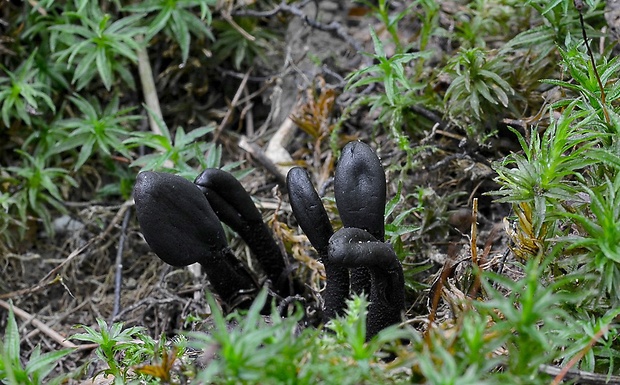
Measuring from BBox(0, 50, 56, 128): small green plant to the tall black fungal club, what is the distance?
113cm

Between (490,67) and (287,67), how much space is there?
110 centimetres

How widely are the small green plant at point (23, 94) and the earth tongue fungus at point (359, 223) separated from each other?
145 cm

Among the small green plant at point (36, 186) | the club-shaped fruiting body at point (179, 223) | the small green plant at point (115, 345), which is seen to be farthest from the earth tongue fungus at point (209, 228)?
the small green plant at point (36, 186)

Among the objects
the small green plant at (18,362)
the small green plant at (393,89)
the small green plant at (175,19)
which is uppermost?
the small green plant at (175,19)

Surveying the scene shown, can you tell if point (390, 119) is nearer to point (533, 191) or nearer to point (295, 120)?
point (295, 120)

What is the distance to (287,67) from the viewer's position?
3.15m

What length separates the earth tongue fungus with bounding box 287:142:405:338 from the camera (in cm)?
177

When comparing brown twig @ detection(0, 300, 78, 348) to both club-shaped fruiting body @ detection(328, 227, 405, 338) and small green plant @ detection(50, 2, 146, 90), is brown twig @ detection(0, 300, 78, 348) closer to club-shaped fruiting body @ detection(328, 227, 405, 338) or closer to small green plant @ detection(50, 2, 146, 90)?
small green plant @ detection(50, 2, 146, 90)

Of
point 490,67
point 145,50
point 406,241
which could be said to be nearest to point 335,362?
point 406,241

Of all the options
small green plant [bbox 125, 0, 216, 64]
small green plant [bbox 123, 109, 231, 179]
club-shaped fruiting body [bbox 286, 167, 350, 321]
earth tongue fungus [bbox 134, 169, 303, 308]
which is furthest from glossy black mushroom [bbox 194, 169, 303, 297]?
small green plant [bbox 125, 0, 216, 64]

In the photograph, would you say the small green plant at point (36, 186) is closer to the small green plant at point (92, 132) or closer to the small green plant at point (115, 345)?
the small green plant at point (92, 132)

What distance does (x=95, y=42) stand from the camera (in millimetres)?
2818

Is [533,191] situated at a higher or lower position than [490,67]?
lower

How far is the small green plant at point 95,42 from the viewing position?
278cm
